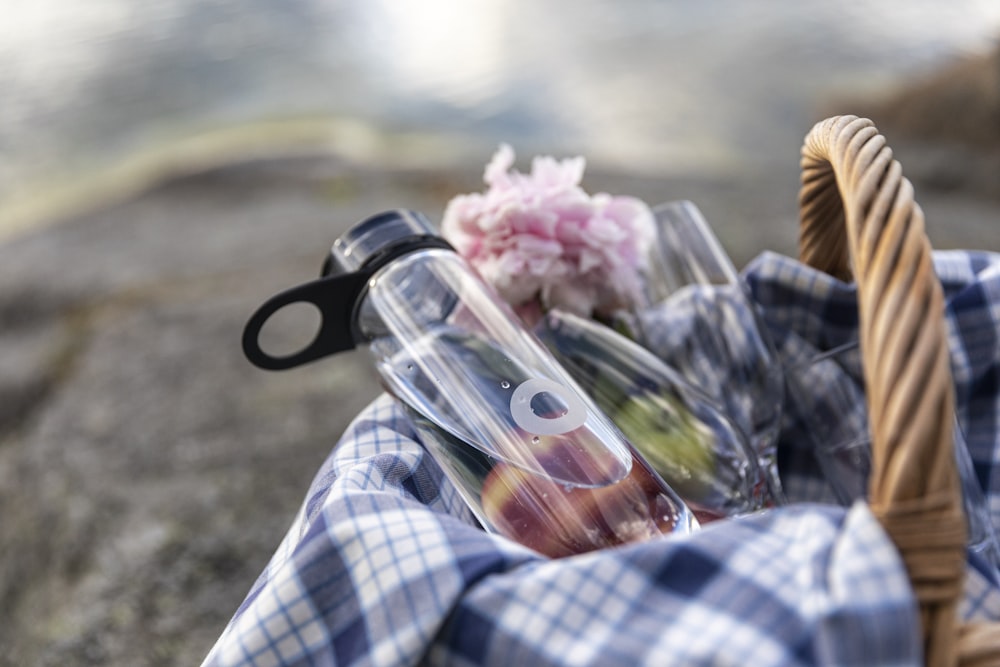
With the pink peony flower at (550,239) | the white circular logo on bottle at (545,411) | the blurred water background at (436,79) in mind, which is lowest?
the blurred water background at (436,79)

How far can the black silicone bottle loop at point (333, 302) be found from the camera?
442 millimetres

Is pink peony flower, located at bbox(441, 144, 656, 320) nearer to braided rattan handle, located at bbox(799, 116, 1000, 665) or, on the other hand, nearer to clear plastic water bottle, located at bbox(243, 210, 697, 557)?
clear plastic water bottle, located at bbox(243, 210, 697, 557)

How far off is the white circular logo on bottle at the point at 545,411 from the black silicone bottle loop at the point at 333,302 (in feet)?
0.34

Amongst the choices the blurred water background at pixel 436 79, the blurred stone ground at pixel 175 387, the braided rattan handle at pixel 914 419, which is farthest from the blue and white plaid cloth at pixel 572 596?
the blurred water background at pixel 436 79

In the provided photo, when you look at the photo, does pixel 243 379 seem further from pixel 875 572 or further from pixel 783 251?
pixel 875 572

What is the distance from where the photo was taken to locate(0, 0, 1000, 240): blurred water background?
2104mm

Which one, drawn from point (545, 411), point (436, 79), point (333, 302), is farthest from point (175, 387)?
point (436, 79)

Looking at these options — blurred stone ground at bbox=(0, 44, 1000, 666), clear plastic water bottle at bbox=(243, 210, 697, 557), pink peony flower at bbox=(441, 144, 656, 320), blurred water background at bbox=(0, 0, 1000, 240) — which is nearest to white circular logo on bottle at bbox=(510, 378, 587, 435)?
clear plastic water bottle at bbox=(243, 210, 697, 557)

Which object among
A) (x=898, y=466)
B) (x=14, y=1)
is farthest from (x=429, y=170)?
(x=14, y=1)

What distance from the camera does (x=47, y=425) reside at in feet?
3.33

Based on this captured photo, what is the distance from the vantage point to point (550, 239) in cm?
50

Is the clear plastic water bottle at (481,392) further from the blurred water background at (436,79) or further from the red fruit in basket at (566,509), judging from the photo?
the blurred water background at (436,79)

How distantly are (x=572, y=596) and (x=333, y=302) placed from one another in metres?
0.23

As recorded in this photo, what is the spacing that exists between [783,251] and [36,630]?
1039 millimetres
